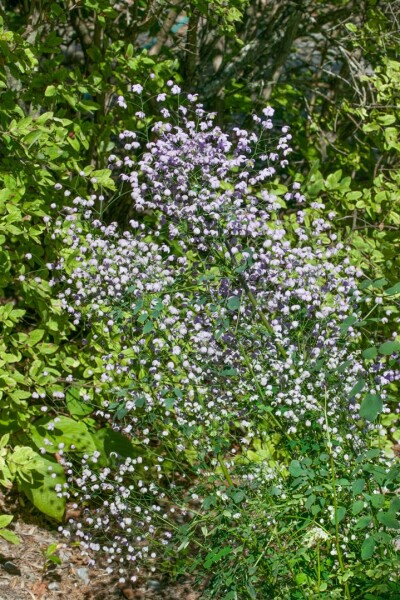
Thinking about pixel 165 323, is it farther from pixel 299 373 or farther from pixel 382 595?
pixel 382 595

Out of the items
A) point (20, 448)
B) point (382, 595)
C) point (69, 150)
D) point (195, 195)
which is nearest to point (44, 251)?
point (69, 150)

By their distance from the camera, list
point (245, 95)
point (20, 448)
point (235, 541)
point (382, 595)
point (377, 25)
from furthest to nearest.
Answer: point (245, 95) < point (377, 25) < point (20, 448) < point (235, 541) < point (382, 595)

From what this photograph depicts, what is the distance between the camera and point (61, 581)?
409cm

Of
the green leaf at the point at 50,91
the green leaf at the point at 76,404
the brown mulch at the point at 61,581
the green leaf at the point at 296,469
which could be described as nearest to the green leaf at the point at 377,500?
the green leaf at the point at 296,469

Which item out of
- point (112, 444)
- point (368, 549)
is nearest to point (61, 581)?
point (112, 444)

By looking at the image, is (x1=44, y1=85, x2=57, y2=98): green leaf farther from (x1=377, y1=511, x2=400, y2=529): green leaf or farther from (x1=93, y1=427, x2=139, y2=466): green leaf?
(x1=377, y1=511, x2=400, y2=529): green leaf

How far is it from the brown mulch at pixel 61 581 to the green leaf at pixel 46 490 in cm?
19

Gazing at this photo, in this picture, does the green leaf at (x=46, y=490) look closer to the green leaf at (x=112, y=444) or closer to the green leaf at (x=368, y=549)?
the green leaf at (x=112, y=444)

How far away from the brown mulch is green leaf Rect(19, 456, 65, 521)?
19cm

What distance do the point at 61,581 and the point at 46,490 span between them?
0.40 meters

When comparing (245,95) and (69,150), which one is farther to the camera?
(245,95)

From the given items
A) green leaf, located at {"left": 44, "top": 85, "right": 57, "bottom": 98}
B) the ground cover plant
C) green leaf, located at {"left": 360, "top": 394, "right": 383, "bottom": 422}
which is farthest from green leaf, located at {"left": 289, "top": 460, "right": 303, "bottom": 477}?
green leaf, located at {"left": 44, "top": 85, "right": 57, "bottom": 98}

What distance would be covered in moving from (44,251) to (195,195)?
4.31 feet

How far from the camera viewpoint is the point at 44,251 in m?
4.39
